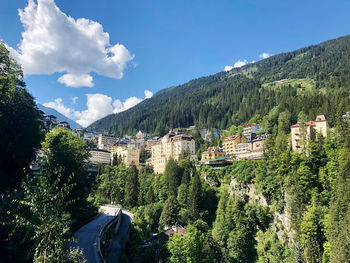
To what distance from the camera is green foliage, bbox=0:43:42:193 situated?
23406 mm

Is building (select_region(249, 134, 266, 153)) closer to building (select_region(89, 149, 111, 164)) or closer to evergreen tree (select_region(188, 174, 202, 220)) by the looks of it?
evergreen tree (select_region(188, 174, 202, 220))

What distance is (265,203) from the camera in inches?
1906

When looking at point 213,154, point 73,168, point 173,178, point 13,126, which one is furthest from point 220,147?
point 13,126

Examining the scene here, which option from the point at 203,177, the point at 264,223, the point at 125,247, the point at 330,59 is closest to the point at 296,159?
the point at 264,223

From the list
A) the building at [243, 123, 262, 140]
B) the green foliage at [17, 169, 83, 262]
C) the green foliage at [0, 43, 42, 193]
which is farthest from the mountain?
the green foliage at [17, 169, 83, 262]

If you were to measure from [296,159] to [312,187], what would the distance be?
5790 millimetres

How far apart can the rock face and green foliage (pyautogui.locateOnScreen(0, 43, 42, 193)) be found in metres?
41.2

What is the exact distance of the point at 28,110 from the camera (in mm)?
25766

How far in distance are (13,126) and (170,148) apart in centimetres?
7398

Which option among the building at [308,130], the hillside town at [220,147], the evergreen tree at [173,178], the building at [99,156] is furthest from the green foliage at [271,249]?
→ the building at [99,156]

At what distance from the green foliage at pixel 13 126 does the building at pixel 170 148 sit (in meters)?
65.0

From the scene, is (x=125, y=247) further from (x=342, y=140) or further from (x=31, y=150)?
(x=342, y=140)

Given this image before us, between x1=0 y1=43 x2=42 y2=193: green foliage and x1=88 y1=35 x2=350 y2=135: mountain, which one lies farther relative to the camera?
x1=88 y1=35 x2=350 y2=135: mountain

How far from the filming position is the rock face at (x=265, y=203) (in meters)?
41.8
